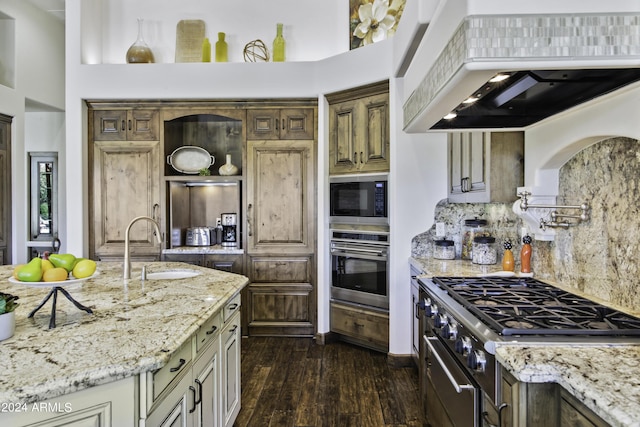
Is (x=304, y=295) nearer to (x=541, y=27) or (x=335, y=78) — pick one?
(x=335, y=78)

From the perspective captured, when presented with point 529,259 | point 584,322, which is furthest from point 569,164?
point 584,322

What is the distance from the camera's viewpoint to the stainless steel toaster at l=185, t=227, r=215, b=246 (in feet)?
13.7

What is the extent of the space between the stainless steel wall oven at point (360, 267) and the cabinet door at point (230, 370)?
1506 mm

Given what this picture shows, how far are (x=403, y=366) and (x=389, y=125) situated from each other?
201 centimetres

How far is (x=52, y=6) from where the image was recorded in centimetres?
502

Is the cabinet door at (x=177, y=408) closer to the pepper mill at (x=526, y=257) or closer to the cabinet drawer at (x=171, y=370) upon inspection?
the cabinet drawer at (x=171, y=370)

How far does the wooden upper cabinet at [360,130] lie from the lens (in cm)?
332

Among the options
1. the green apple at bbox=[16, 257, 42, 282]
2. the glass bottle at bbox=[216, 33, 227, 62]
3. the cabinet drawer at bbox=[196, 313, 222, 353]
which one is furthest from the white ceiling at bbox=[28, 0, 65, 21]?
the cabinet drawer at bbox=[196, 313, 222, 353]

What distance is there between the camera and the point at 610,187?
1.61m

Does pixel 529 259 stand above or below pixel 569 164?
below

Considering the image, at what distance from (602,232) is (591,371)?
94 cm

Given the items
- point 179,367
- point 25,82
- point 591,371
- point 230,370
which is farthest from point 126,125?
point 591,371

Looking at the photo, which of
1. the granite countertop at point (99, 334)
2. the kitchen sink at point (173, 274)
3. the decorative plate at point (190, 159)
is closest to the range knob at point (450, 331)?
the granite countertop at point (99, 334)

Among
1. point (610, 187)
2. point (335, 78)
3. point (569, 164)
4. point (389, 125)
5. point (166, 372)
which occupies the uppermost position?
point (335, 78)
